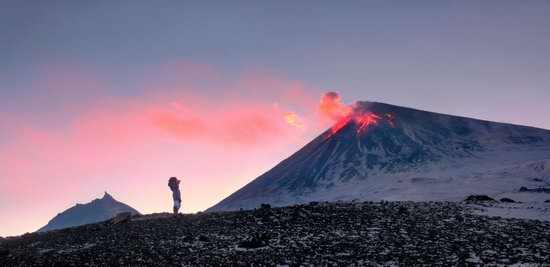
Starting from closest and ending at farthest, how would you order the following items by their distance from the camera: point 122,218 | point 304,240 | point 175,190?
point 304,240
point 122,218
point 175,190

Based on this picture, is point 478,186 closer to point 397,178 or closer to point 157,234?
point 397,178

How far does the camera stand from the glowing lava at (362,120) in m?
154

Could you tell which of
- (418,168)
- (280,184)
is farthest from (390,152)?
(280,184)

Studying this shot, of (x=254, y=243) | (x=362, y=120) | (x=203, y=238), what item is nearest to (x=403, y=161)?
(x=362, y=120)

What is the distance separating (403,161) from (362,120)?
40.2 metres

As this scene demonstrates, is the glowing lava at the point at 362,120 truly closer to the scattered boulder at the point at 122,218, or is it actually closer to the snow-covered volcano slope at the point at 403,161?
the snow-covered volcano slope at the point at 403,161

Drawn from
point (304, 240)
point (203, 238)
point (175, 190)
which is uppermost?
point (175, 190)

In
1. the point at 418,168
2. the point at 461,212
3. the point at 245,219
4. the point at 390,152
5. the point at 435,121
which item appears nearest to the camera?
the point at 245,219

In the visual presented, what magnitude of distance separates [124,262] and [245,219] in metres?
11.3

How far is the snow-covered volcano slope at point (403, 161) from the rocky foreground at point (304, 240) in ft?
139

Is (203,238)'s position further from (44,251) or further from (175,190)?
(175,190)

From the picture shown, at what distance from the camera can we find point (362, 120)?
161250 millimetres

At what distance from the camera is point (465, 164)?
11306cm

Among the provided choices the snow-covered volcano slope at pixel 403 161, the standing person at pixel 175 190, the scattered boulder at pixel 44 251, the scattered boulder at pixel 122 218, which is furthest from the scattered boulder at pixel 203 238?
the snow-covered volcano slope at pixel 403 161
